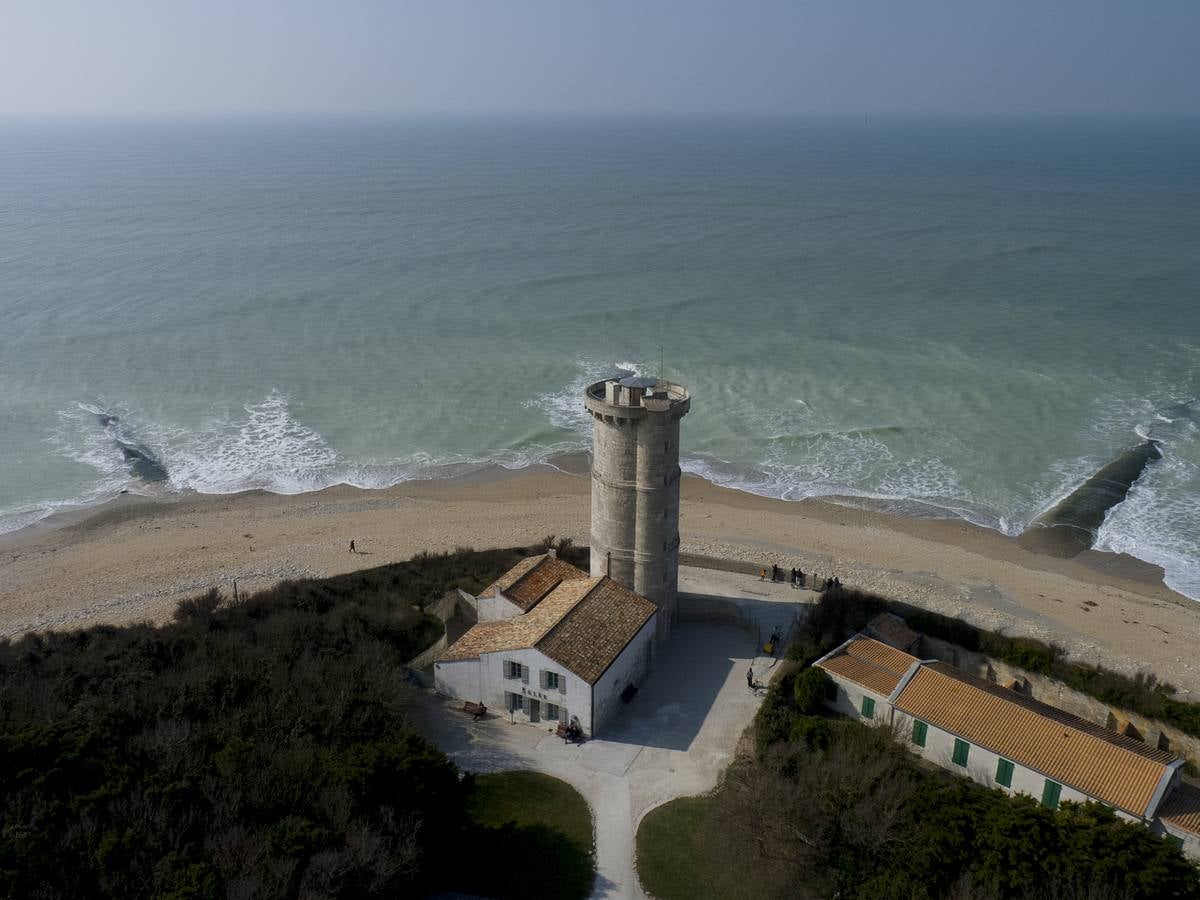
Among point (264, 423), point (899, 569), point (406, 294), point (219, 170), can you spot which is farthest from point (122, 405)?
point (219, 170)

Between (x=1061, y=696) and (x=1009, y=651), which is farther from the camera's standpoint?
(x=1009, y=651)

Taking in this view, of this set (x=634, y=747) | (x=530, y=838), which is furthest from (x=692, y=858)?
(x=634, y=747)

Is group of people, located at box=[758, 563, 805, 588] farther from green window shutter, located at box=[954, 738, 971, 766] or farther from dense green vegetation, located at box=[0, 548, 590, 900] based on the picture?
dense green vegetation, located at box=[0, 548, 590, 900]

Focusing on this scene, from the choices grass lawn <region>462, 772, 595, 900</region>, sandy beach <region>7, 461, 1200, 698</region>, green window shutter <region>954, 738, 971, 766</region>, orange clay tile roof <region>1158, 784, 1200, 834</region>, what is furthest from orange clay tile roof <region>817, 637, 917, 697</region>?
sandy beach <region>7, 461, 1200, 698</region>

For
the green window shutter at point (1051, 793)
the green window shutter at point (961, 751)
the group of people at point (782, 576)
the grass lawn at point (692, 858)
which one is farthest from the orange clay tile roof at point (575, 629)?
the green window shutter at point (1051, 793)

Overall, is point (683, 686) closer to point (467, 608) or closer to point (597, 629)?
point (597, 629)

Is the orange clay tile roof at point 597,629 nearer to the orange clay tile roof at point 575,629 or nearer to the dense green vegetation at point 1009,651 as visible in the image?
the orange clay tile roof at point 575,629
